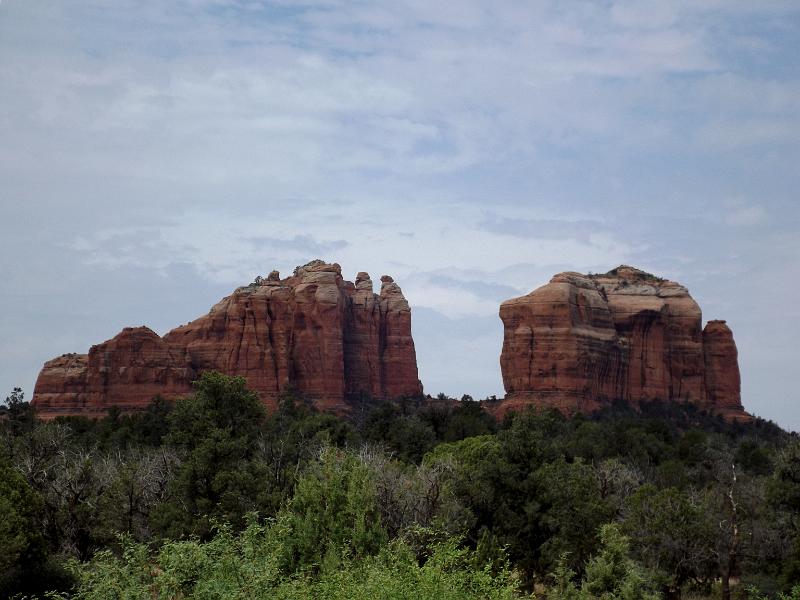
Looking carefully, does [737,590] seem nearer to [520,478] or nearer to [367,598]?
[520,478]

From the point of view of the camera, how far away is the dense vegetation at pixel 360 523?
83.9 feet

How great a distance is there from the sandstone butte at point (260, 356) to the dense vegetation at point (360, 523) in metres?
71.6

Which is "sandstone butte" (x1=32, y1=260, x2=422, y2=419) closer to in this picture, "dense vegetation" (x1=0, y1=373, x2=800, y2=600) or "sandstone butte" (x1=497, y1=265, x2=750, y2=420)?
"sandstone butte" (x1=497, y1=265, x2=750, y2=420)

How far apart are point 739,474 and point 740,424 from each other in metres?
68.2

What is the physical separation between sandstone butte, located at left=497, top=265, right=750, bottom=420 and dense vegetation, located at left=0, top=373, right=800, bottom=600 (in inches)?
2732

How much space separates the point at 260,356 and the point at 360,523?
4249 inches

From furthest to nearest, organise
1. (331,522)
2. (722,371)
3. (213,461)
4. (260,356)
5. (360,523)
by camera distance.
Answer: (722,371) < (260,356) < (213,461) < (331,522) < (360,523)

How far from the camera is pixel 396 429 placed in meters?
79.5

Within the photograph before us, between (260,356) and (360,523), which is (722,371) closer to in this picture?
(260,356)

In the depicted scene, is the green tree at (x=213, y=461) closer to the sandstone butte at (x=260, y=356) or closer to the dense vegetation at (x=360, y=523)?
the dense vegetation at (x=360, y=523)

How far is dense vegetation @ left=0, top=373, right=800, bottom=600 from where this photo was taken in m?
25.6

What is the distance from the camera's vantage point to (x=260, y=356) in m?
137

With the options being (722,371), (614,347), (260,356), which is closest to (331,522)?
(260,356)

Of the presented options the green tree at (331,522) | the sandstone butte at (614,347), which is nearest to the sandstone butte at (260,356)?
the sandstone butte at (614,347)
